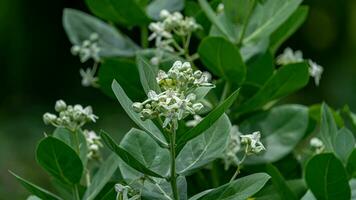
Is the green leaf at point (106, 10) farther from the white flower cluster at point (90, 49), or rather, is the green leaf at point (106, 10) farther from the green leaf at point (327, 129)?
the green leaf at point (327, 129)

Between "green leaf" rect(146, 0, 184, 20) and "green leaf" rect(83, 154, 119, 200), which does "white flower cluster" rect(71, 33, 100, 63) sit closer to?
"green leaf" rect(146, 0, 184, 20)

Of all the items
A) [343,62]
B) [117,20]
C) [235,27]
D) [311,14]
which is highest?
[117,20]

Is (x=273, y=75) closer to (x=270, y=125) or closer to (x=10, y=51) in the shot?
(x=270, y=125)

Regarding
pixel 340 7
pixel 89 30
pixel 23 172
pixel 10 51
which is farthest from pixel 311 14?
pixel 89 30

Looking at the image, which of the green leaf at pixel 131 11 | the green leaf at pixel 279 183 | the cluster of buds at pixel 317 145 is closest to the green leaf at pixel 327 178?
the green leaf at pixel 279 183

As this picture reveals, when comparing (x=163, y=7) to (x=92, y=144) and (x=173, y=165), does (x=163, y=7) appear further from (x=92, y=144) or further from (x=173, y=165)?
(x=173, y=165)

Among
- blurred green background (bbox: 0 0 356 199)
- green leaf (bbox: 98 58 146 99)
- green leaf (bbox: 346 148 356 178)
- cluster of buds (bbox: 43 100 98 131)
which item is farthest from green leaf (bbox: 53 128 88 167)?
blurred green background (bbox: 0 0 356 199)
